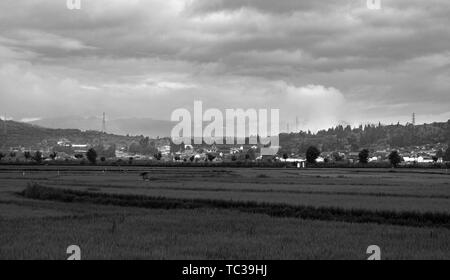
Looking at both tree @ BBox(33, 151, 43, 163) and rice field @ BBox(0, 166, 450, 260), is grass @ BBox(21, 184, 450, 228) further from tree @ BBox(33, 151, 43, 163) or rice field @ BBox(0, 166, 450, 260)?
tree @ BBox(33, 151, 43, 163)

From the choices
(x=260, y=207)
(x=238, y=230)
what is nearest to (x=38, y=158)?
(x=260, y=207)

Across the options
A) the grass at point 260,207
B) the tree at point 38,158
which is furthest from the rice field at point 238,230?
the tree at point 38,158

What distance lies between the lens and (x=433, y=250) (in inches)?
675

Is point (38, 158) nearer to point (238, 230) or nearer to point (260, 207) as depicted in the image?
point (260, 207)

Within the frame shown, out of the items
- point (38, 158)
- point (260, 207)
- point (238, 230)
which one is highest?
point (38, 158)

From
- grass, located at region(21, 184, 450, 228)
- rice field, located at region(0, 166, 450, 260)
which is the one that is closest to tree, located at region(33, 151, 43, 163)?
grass, located at region(21, 184, 450, 228)

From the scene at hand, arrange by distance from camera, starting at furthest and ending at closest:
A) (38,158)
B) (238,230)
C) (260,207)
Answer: (38,158) → (260,207) → (238,230)

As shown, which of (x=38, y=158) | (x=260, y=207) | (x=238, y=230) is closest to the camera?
(x=238, y=230)

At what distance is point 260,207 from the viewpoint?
105 feet

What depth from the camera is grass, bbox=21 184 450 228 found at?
2625 cm

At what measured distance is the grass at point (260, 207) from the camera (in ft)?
86.1

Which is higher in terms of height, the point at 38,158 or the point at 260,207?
the point at 38,158

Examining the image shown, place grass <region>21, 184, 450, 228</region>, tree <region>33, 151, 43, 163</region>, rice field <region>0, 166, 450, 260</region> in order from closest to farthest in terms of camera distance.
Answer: rice field <region>0, 166, 450, 260</region>, grass <region>21, 184, 450, 228</region>, tree <region>33, 151, 43, 163</region>
